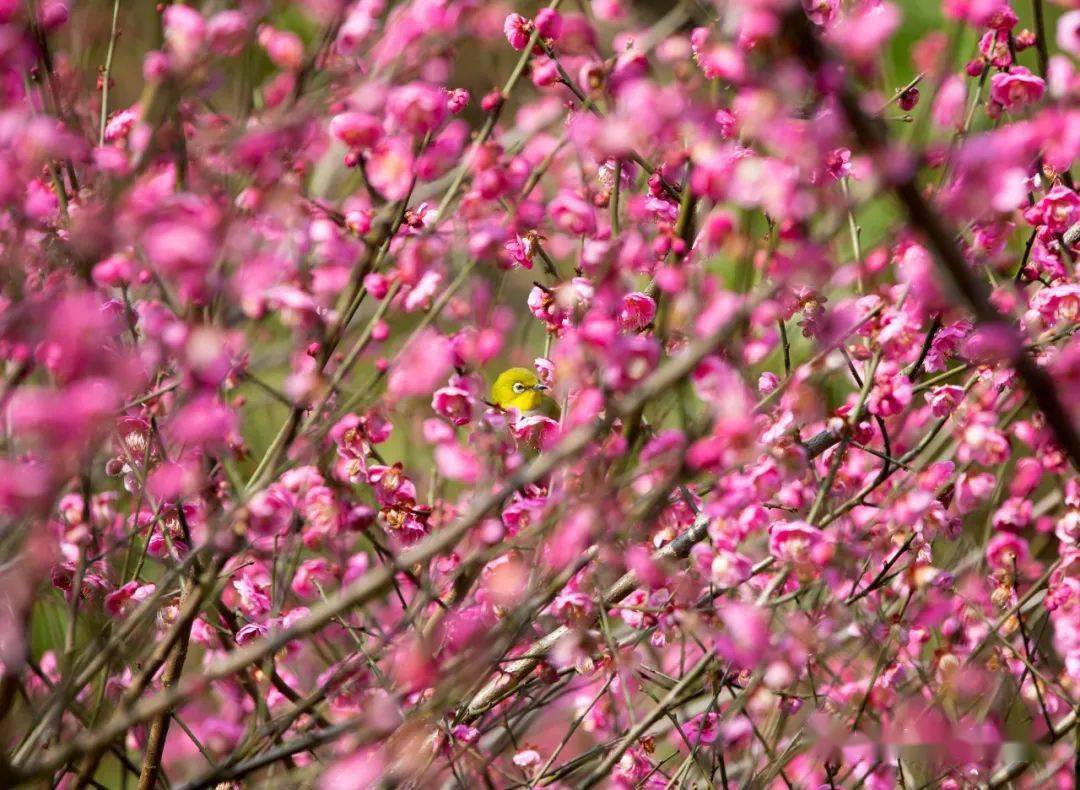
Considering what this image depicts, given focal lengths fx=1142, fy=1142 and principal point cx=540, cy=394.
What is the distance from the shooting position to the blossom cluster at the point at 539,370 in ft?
5.87

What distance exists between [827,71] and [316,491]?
126 cm

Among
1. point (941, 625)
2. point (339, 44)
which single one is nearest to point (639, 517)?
point (339, 44)

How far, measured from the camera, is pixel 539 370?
2.85 metres

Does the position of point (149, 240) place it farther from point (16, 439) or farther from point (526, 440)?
point (526, 440)

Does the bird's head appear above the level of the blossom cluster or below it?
above

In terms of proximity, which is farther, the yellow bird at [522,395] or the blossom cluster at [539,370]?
the yellow bird at [522,395]

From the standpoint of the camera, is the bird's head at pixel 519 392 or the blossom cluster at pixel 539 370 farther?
the bird's head at pixel 519 392

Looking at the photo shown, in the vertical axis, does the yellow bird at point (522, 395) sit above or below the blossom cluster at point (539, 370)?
above

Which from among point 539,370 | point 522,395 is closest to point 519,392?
point 522,395

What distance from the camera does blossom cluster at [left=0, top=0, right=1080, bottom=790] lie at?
5.87ft

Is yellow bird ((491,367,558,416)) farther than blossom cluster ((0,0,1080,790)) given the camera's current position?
Yes

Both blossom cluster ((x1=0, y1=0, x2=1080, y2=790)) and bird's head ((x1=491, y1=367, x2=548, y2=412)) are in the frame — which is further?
bird's head ((x1=491, y1=367, x2=548, y2=412))

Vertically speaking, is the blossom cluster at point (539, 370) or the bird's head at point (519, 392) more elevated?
the bird's head at point (519, 392)

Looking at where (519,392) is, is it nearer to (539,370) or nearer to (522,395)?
(522,395)
